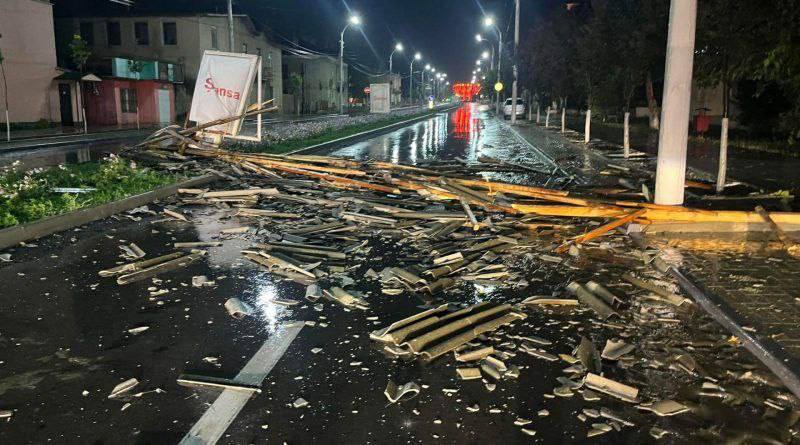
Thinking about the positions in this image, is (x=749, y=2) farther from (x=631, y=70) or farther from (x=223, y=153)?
(x=631, y=70)

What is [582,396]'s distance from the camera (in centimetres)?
436

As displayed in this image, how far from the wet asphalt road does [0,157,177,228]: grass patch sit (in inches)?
89.9

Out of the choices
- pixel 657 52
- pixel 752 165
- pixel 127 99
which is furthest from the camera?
pixel 127 99

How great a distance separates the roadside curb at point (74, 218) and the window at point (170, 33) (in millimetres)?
47652

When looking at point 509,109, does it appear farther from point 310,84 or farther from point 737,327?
point 737,327

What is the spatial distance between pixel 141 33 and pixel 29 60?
18254mm

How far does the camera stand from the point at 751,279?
707 centimetres

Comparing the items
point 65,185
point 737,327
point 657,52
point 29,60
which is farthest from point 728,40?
point 29,60

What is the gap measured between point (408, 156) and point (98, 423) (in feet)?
64.2

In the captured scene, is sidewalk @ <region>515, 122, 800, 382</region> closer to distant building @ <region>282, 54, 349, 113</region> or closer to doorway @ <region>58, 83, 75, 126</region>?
doorway @ <region>58, 83, 75, 126</region>

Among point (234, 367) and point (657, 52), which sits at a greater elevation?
point (657, 52)

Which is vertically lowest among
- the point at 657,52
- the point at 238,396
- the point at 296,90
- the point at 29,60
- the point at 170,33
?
the point at 238,396

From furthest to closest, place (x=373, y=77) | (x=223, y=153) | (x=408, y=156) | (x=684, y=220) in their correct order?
(x=373, y=77) → (x=408, y=156) → (x=223, y=153) → (x=684, y=220)

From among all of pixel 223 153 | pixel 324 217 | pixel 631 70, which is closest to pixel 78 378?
pixel 324 217
